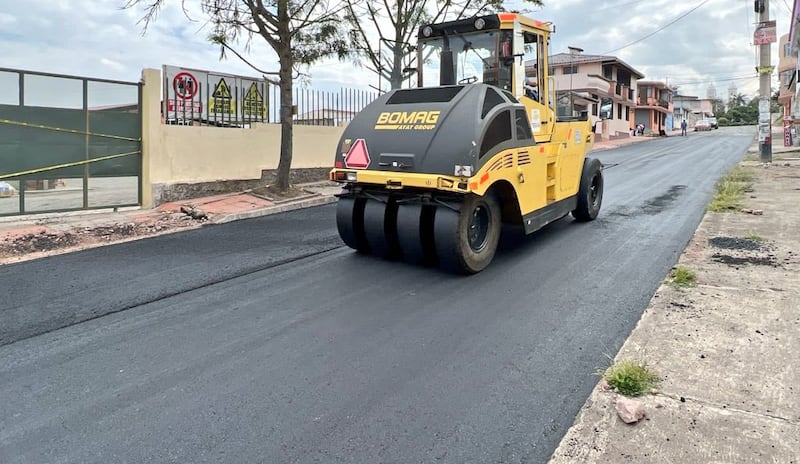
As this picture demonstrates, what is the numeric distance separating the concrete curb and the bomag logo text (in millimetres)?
4524

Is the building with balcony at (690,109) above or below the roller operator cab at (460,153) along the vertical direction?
above

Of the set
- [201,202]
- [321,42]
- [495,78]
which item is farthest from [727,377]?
[321,42]

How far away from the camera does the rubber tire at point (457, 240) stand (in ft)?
19.6

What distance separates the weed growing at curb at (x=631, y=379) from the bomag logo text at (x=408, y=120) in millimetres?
3441

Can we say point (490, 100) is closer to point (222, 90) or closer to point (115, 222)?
point (115, 222)

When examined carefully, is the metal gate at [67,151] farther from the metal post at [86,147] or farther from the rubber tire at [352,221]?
the rubber tire at [352,221]

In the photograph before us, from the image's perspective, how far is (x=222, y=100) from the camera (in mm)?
12812

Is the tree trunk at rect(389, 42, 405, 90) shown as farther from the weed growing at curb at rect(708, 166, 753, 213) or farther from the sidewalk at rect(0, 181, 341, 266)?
the weed growing at curb at rect(708, 166, 753, 213)

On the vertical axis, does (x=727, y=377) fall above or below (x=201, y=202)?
below

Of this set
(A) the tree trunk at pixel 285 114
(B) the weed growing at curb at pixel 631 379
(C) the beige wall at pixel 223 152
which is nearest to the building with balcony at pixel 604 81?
(C) the beige wall at pixel 223 152

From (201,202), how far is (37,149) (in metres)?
2.87

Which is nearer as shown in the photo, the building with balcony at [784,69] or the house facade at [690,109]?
the building with balcony at [784,69]

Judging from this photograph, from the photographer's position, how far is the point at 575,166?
883 centimetres

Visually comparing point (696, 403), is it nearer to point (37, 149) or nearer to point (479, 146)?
point (479, 146)
